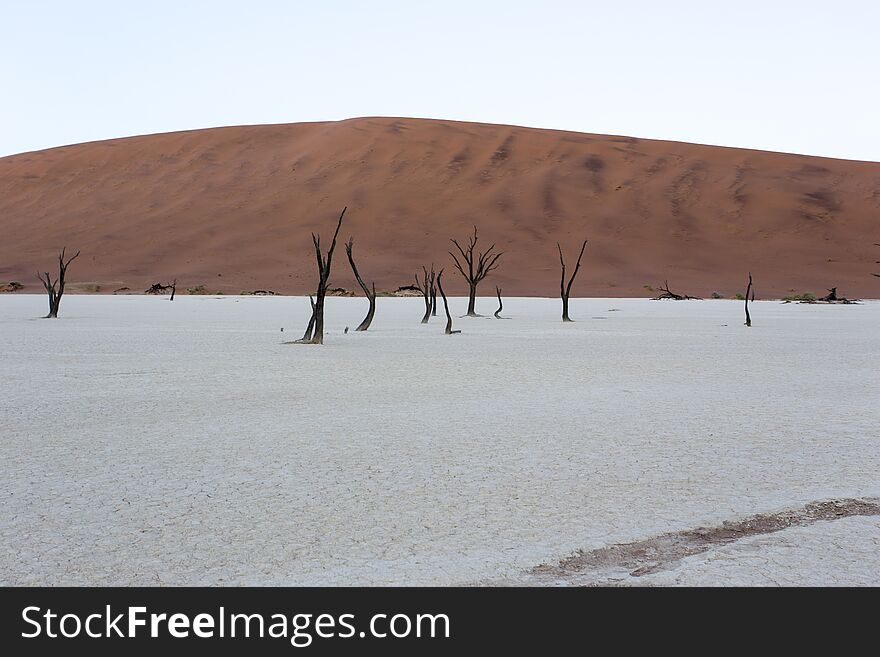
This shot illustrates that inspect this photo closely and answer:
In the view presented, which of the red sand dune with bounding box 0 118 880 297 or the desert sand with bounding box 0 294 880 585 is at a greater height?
the red sand dune with bounding box 0 118 880 297

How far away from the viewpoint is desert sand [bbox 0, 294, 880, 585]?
4.19 metres

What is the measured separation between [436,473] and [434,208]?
67100 mm

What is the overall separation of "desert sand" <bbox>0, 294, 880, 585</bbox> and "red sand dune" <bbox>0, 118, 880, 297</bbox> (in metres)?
48.2

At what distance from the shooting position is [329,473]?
6.01 metres

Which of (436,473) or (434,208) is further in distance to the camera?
(434,208)

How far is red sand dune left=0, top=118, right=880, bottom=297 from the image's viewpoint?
207 feet

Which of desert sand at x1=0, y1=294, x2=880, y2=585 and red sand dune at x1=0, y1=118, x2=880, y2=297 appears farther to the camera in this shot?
red sand dune at x1=0, y1=118, x2=880, y2=297

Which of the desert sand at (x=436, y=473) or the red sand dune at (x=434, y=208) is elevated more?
the red sand dune at (x=434, y=208)

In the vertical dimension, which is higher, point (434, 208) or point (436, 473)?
point (434, 208)

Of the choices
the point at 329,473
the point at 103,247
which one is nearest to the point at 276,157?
the point at 103,247

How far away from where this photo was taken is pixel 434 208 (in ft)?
238

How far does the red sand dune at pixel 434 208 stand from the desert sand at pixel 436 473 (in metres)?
48.2

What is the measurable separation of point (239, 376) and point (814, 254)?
61.1 metres

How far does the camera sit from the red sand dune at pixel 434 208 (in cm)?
6319
